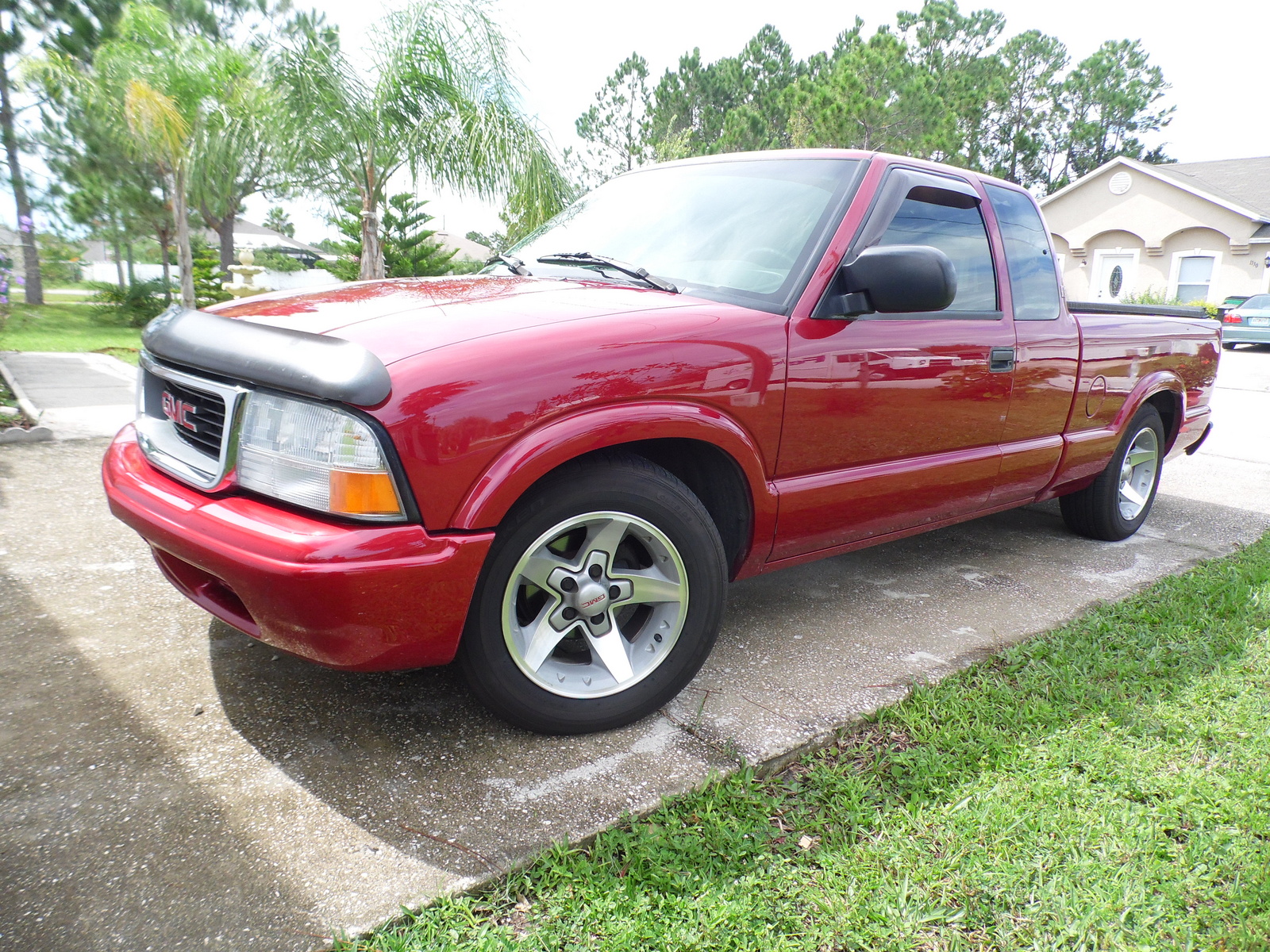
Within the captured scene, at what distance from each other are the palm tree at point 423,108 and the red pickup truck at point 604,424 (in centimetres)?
833

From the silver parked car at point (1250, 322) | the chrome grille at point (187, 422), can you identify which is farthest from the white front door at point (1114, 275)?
the chrome grille at point (187, 422)

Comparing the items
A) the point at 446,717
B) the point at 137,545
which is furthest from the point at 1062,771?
the point at 137,545

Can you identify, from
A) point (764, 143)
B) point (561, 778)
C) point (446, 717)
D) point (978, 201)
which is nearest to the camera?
point (561, 778)

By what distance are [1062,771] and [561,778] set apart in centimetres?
137

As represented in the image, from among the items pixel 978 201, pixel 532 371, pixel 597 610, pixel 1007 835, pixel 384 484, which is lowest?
pixel 1007 835

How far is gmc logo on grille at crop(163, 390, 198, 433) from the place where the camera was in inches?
89.6

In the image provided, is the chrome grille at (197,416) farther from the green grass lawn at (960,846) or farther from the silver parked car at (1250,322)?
the silver parked car at (1250,322)

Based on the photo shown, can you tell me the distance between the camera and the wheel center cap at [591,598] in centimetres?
228

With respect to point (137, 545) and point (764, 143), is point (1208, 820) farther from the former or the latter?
point (764, 143)

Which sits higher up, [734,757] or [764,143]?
[764,143]

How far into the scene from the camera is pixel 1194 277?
2783 centimetres

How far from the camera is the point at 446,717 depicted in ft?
8.04

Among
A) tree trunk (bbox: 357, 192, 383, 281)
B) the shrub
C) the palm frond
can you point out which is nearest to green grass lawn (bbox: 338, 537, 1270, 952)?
tree trunk (bbox: 357, 192, 383, 281)

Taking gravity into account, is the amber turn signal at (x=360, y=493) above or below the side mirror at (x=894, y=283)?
below
